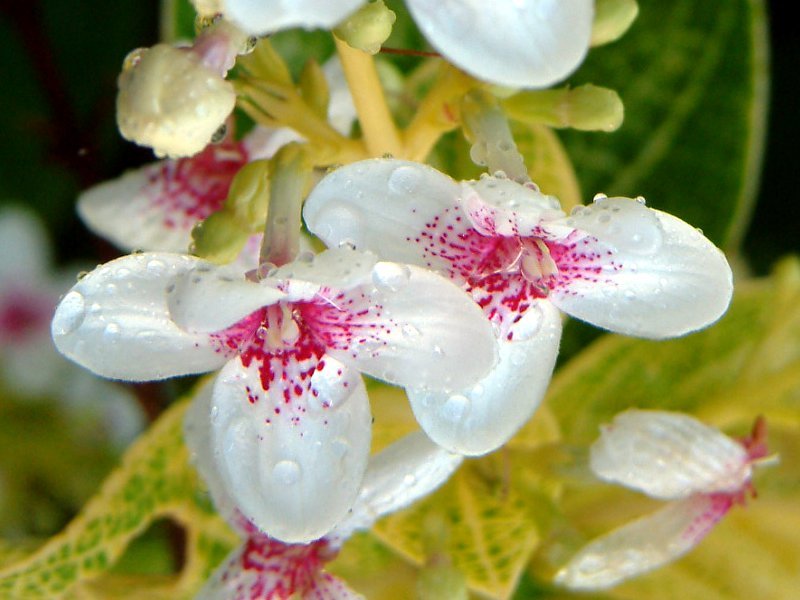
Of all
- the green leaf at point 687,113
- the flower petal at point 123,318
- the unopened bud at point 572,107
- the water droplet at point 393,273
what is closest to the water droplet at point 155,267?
the flower petal at point 123,318

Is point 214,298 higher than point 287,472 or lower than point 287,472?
Result: higher

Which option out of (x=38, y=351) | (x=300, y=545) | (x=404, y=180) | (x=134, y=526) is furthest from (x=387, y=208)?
(x=38, y=351)

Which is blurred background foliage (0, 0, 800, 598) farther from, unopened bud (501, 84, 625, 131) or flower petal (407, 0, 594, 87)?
flower petal (407, 0, 594, 87)

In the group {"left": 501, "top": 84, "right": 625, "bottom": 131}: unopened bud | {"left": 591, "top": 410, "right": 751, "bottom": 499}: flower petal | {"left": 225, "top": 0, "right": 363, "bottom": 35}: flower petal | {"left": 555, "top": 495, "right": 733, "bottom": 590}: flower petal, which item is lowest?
{"left": 555, "top": 495, "right": 733, "bottom": 590}: flower petal

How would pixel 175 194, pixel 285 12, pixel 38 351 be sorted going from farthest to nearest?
1. pixel 38 351
2. pixel 175 194
3. pixel 285 12

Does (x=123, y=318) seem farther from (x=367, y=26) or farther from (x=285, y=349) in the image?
(x=367, y=26)

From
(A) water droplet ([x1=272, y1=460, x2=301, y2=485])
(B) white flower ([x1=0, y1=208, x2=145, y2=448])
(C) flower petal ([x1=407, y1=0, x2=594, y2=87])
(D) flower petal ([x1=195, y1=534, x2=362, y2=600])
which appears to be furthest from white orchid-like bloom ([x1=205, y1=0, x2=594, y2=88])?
(B) white flower ([x1=0, y1=208, x2=145, y2=448])
